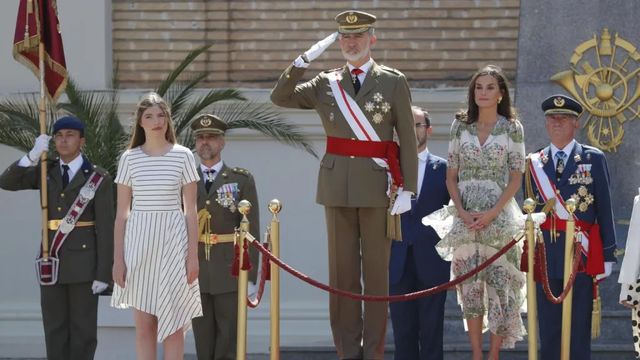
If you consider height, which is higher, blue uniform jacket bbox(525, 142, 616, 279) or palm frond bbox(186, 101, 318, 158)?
palm frond bbox(186, 101, 318, 158)

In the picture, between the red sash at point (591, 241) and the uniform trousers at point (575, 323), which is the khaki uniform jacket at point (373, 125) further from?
the uniform trousers at point (575, 323)

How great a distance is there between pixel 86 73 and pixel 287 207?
79.6 inches

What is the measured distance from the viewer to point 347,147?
7.19m

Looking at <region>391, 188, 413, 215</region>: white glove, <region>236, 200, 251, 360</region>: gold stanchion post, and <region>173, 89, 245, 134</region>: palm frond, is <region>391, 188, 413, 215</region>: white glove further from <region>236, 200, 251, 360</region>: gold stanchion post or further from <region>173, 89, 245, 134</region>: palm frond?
<region>173, 89, 245, 134</region>: palm frond

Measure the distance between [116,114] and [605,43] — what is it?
12.6 ft

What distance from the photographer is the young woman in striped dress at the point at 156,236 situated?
23.7 ft

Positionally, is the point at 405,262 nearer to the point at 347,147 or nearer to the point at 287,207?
the point at 347,147

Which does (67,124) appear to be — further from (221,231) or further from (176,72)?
(176,72)

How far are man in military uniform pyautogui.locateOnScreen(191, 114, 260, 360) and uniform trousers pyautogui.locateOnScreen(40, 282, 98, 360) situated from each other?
673 millimetres

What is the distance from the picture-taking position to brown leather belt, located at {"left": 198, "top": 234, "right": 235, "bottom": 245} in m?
8.35

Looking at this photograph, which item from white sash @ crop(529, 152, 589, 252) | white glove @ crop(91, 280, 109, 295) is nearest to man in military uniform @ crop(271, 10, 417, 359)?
white sash @ crop(529, 152, 589, 252)

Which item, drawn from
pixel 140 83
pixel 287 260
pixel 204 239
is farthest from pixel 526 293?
pixel 140 83

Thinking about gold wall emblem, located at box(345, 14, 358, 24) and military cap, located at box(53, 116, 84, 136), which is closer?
gold wall emblem, located at box(345, 14, 358, 24)

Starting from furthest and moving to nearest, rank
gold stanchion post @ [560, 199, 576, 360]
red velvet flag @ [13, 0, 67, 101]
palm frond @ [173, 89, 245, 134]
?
palm frond @ [173, 89, 245, 134] < red velvet flag @ [13, 0, 67, 101] < gold stanchion post @ [560, 199, 576, 360]
